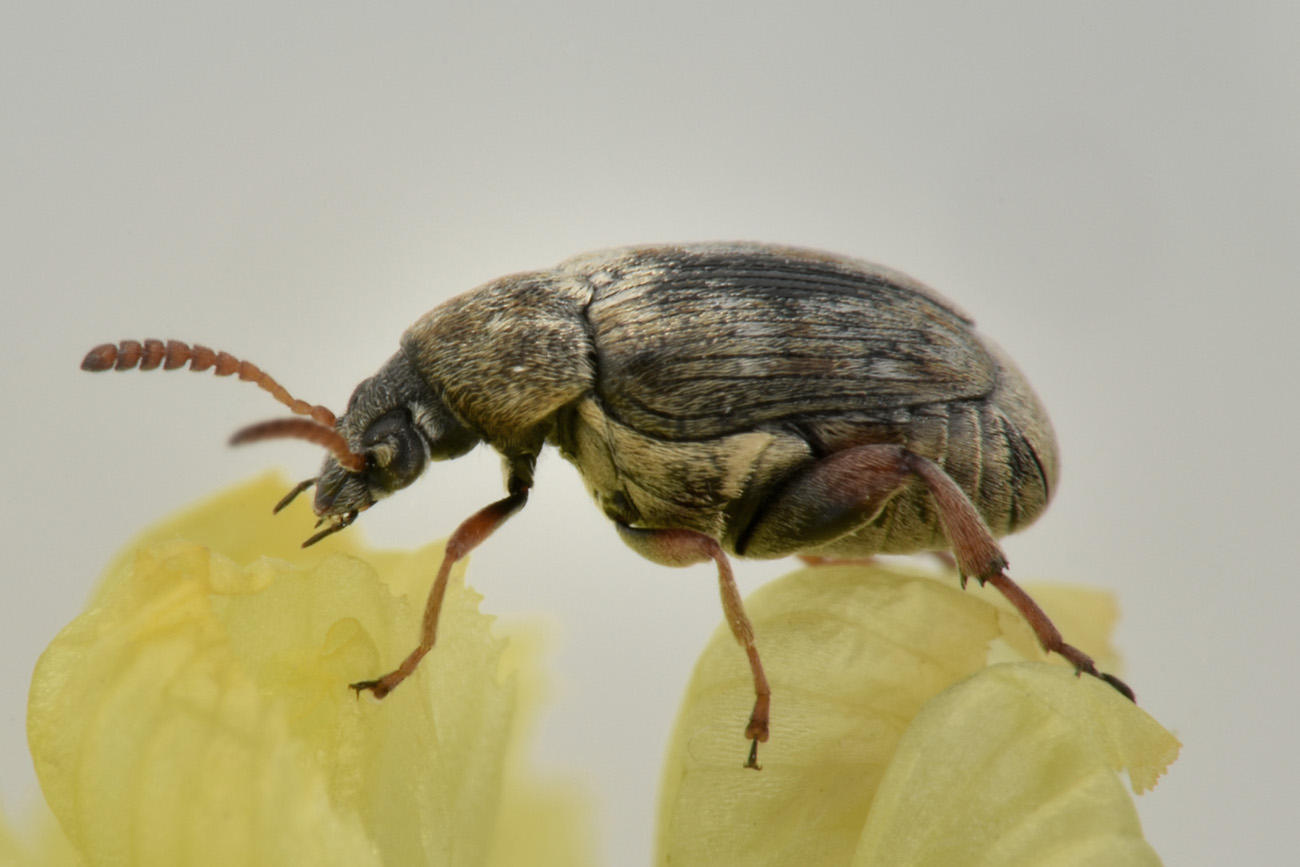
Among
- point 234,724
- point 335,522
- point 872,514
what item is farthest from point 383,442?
point 234,724

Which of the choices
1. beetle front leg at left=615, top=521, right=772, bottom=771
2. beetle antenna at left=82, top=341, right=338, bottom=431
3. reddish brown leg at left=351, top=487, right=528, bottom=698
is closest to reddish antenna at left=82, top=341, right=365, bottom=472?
beetle antenna at left=82, top=341, right=338, bottom=431

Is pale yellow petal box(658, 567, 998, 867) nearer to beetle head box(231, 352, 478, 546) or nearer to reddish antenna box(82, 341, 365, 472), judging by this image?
reddish antenna box(82, 341, 365, 472)

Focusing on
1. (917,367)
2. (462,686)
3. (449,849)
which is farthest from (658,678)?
(449,849)

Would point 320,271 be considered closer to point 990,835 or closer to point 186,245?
point 186,245

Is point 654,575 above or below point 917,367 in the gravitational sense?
below

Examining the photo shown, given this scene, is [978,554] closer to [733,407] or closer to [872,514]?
[872,514]

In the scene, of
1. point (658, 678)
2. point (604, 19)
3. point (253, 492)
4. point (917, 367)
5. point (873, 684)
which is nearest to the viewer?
point (873, 684)
